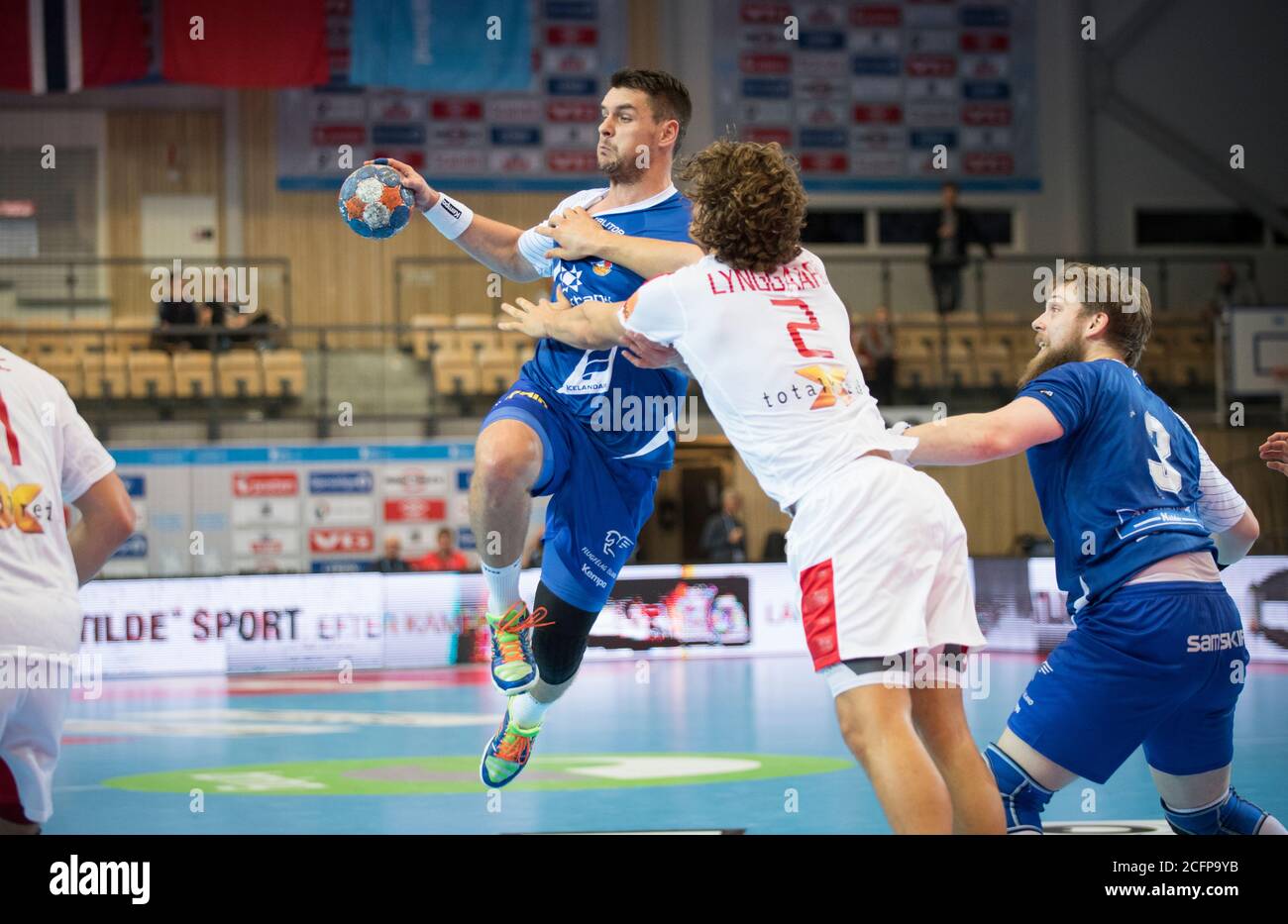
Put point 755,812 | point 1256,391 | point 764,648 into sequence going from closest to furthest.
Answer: point 755,812 → point 764,648 → point 1256,391

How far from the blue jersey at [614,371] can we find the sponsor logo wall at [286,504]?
10.9 m

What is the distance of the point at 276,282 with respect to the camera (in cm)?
2088

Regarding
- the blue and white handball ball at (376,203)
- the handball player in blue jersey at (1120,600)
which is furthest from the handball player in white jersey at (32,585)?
the handball player in blue jersey at (1120,600)

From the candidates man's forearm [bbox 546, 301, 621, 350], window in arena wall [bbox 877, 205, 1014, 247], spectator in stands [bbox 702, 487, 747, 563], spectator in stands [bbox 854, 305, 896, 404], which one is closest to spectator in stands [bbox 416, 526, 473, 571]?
spectator in stands [bbox 702, 487, 747, 563]

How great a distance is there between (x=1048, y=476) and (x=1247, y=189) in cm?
1948

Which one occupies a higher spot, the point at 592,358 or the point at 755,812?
the point at 592,358

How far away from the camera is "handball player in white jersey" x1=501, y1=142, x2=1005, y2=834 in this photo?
3832 mm

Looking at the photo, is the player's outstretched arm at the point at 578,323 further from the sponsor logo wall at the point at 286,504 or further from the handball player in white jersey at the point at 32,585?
the sponsor logo wall at the point at 286,504

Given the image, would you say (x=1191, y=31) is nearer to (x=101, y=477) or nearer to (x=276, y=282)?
(x=276, y=282)

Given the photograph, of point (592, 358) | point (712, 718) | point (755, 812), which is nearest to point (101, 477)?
point (592, 358)

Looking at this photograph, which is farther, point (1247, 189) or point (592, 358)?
point (1247, 189)

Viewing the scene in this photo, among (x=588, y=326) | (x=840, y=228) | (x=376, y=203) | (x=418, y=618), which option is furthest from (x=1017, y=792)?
(x=840, y=228)

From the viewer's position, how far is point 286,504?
55.0ft

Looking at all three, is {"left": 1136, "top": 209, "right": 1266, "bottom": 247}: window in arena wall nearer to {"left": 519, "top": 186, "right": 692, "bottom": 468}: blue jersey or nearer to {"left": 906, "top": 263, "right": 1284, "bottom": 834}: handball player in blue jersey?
{"left": 519, "top": 186, "right": 692, "bottom": 468}: blue jersey
